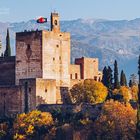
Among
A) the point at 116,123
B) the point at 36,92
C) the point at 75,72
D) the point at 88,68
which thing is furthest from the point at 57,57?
the point at 116,123

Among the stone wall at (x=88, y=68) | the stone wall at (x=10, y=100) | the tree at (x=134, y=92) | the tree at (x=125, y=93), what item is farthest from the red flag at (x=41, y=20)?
the tree at (x=134, y=92)

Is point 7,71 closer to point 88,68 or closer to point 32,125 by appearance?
point 88,68

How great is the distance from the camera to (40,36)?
335 ft

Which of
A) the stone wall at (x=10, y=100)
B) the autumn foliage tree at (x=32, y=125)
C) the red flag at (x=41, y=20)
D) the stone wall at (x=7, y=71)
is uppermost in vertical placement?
the red flag at (x=41, y=20)

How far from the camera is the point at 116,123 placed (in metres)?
87.9

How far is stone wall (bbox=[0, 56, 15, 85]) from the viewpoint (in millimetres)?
105250

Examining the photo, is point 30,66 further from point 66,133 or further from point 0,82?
point 66,133

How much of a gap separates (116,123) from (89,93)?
44.1 feet

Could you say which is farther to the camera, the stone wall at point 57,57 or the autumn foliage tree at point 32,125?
the stone wall at point 57,57

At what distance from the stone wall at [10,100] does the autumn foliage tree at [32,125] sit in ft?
16.6

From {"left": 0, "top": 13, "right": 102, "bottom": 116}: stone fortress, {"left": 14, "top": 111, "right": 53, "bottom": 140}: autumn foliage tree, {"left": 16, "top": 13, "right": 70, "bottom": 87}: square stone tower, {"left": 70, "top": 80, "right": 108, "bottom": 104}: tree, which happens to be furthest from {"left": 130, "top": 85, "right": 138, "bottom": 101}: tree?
{"left": 14, "top": 111, "right": 53, "bottom": 140}: autumn foliage tree

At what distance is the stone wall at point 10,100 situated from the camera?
321ft

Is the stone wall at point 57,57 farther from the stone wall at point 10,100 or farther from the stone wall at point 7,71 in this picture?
the stone wall at point 7,71

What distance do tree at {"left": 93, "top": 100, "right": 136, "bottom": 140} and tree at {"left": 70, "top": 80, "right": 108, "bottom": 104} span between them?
998 centimetres
